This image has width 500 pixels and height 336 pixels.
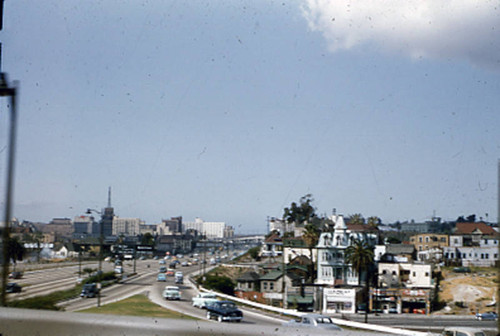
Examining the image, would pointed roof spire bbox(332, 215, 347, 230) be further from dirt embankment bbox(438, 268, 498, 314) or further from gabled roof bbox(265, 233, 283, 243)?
gabled roof bbox(265, 233, 283, 243)

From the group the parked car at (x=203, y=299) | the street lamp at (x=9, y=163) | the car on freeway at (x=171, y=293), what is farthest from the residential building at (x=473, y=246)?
the street lamp at (x=9, y=163)

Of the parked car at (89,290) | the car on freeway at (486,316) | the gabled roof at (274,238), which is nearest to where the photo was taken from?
the car on freeway at (486,316)

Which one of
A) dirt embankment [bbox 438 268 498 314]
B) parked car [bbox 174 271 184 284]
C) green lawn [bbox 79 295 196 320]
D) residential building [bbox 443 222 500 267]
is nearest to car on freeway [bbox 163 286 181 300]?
green lawn [bbox 79 295 196 320]

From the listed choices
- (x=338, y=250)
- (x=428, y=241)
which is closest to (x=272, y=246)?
(x=338, y=250)

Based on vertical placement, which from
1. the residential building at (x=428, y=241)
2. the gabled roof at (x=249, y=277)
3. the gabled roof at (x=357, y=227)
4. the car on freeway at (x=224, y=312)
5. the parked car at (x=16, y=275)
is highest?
the gabled roof at (x=357, y=227)

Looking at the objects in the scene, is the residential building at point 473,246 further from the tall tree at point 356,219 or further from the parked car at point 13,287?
the parked car at point 13,287

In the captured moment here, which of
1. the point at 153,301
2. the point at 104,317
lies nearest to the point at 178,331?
the point at 104,317
